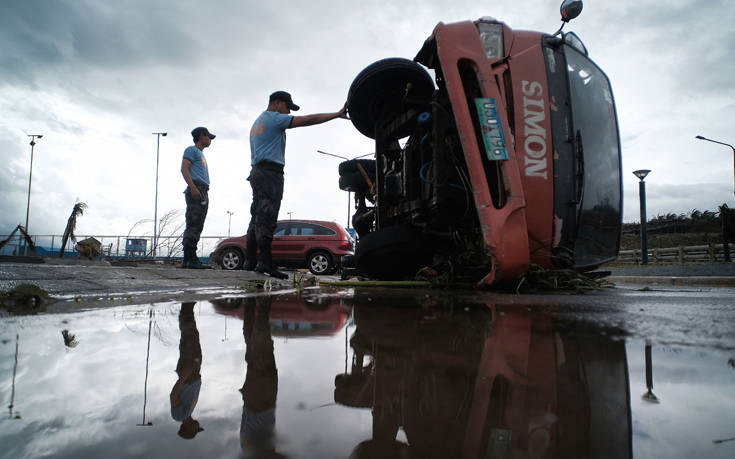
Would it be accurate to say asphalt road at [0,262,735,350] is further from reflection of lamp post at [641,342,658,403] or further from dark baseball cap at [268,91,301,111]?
dark baseball cap at [268,91,301,111]

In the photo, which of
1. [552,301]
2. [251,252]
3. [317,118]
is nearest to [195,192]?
[251,252]

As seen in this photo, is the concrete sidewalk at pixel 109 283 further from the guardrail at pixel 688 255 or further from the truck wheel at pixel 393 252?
the guardrail at pixel 688 255

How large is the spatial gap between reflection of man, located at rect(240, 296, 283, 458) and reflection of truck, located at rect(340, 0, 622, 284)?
204 cm

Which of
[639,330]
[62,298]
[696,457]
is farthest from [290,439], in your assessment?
[62,298]

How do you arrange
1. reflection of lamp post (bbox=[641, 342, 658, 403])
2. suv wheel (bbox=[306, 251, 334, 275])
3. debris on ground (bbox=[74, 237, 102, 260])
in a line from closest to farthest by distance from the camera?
reflection of lamp post (bbox=[641, 342, 658, 403]), suv wheel (bbox=[306, 251, 334, 275]), debris on ground (bbox=[74, 237, 102, 260])

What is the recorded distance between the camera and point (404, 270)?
144 inches

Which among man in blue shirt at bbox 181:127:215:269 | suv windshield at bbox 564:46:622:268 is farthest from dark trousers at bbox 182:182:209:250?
suv windshield at bbox 564:46:622:268

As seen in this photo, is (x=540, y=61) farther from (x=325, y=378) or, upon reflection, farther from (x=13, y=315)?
(x=13, y=315)

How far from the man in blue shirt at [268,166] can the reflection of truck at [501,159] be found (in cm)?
Answer: 88

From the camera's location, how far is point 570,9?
292 cm

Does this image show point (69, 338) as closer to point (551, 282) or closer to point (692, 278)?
point (551, 282)

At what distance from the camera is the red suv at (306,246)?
9719 millimetres

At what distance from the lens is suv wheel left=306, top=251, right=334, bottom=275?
9.69 meters

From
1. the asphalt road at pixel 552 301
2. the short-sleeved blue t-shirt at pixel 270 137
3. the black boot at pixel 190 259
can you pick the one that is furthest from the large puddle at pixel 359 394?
the black boot at pixel 190 259
